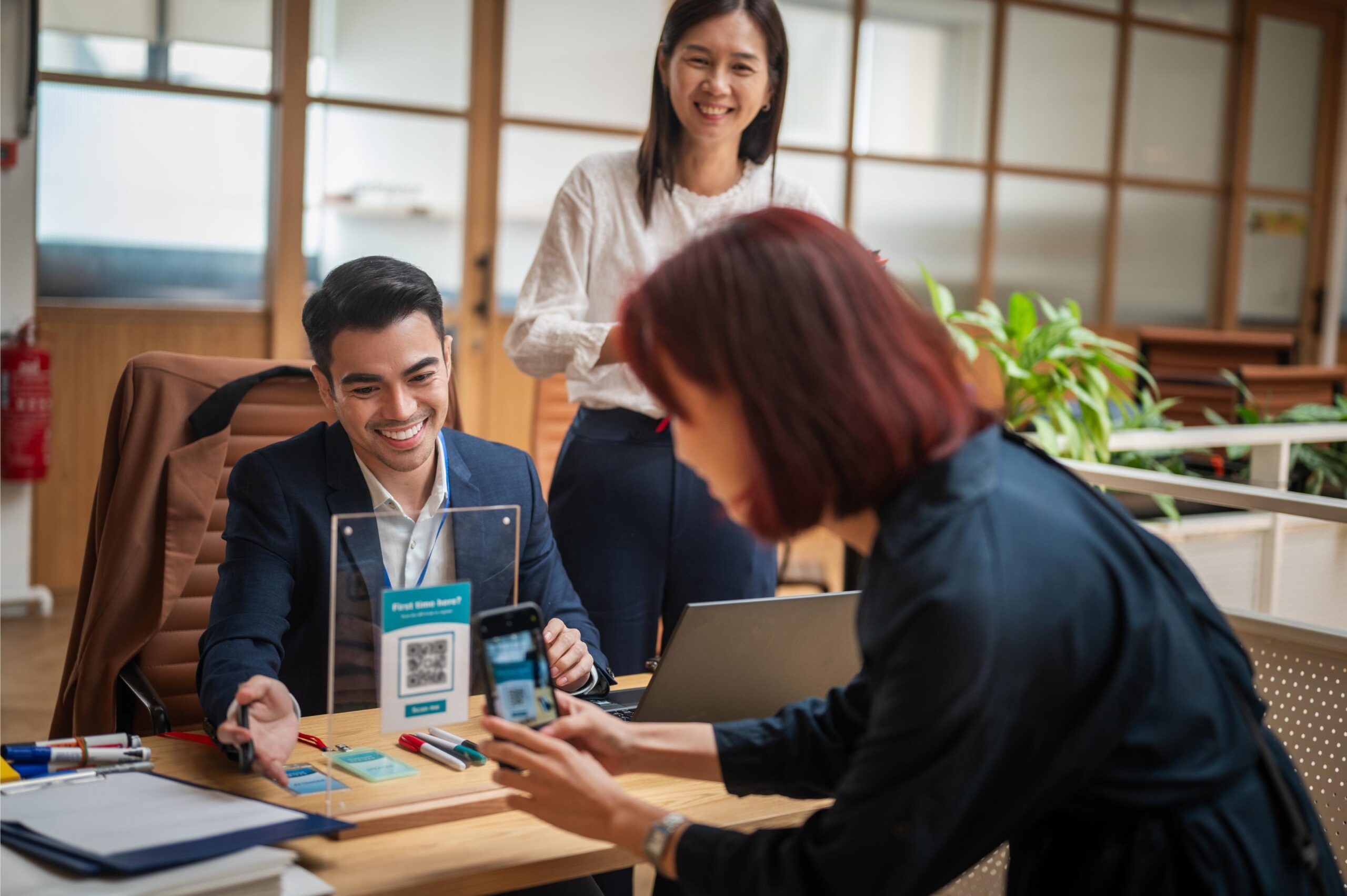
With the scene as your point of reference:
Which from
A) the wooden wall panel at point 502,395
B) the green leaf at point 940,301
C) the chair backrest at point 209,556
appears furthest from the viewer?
the wooden wall panel at point 502,395

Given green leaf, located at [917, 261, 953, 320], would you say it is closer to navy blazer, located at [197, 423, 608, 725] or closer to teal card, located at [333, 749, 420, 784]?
navy blazer, located at [197, 423, 608, 725]

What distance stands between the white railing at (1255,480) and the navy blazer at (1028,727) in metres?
1.03

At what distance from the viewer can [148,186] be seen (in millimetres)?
4785

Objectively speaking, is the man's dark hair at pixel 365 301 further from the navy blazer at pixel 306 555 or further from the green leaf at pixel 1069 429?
the green leaf at pixel 1069 429

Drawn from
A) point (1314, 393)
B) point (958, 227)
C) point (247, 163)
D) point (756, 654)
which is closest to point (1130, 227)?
point (958, 227)

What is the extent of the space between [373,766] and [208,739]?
245 mm

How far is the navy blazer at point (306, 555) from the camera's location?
1.33m

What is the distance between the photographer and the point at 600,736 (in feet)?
3.65

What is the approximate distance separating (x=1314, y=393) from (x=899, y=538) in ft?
13.8

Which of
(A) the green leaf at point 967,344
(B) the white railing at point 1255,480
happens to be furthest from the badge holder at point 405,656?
(A) the green leaf at point 967,344

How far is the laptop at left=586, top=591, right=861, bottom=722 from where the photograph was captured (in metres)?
1.24

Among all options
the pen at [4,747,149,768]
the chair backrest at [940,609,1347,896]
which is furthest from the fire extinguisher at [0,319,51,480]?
the chair backrest at [940,609,1347,896]

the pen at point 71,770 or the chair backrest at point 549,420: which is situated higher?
the chair backrest at point 549,420

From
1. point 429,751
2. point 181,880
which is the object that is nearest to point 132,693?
point 429,751
